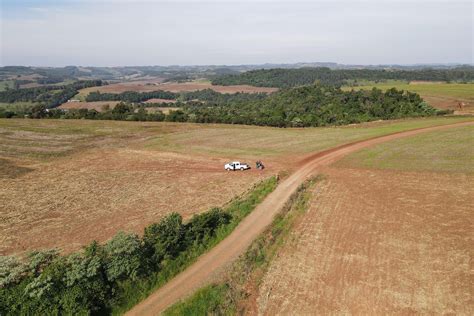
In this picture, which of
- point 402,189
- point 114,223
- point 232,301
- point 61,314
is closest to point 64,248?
point 114,223

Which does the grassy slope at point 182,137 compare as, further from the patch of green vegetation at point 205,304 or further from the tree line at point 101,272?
the patch of green vegetation at point 205,304

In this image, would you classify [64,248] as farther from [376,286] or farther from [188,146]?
[188,146]

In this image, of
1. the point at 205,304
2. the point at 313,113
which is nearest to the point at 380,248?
the point at 205,304

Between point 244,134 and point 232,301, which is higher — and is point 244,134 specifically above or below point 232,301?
above

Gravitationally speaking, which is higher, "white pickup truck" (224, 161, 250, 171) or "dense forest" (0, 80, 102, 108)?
"dense forest" (0, 80, 102, 108)

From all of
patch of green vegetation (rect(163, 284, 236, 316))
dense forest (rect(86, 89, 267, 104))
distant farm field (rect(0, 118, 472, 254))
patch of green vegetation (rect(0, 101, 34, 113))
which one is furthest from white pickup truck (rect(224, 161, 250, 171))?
dense forest (rect(86, 89, 267, 104))

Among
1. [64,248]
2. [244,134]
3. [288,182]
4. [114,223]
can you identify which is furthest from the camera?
[244,134]

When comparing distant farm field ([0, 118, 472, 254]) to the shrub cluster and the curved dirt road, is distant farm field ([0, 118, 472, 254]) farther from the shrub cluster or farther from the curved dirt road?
the shrub cluster
